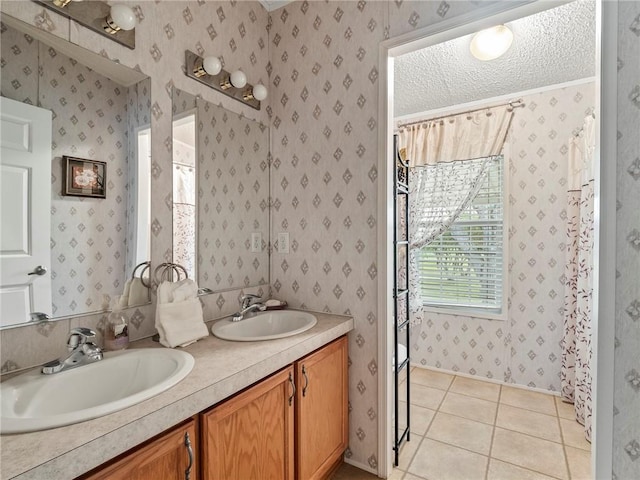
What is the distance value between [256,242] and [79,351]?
1119 mm

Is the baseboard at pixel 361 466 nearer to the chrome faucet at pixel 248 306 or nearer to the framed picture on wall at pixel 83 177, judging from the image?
the chrome faucet at pixel 248 306

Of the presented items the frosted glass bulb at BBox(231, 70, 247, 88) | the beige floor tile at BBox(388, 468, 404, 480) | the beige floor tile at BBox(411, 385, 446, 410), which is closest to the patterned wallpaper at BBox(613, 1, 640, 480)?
the beige floor tile at BBox(388, 468, 404, 480)

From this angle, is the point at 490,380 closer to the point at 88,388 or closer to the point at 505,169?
the point at 505,169

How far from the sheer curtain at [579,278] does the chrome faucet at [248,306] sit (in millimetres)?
2175

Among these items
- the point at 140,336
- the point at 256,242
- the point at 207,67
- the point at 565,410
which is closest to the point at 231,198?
the point at 256,242

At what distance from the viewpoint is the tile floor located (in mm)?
1791

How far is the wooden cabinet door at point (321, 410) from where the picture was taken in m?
1.44

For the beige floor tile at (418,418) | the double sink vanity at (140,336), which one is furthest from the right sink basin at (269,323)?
the beige floor tile at (418,418)

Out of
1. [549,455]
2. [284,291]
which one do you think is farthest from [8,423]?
[549,455]

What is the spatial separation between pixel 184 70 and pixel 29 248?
1.07 m

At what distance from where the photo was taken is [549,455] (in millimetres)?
1937

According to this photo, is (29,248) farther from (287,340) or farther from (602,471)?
(602,471)

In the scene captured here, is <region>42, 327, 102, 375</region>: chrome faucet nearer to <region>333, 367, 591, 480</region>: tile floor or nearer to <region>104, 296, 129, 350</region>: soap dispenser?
Answer: <region>104, 296, 129, 350</region>: soap dispenser

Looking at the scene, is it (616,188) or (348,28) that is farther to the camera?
(348,28)
